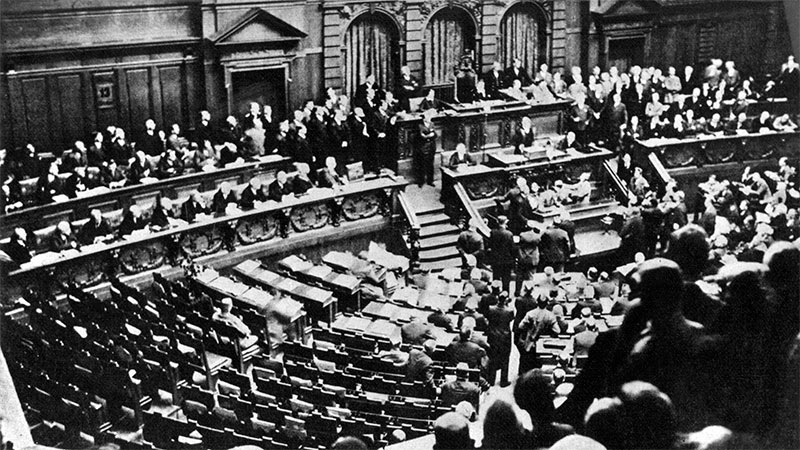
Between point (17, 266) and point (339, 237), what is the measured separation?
6.38 meters

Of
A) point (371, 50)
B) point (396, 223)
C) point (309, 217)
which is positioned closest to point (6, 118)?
point (309, 217)

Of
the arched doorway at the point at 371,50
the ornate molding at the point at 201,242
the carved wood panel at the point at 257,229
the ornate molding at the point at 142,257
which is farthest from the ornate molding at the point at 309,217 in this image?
the arched doorway at the point at 371,50

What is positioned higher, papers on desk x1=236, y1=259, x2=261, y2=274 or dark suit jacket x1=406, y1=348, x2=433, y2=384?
papers on desk x1=236, y1=259, x2=261, y2=274

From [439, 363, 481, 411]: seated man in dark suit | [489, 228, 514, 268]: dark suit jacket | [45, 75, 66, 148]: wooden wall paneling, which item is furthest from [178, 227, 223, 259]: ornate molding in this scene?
[439, 363, 481, 411]: seated man in dark suit

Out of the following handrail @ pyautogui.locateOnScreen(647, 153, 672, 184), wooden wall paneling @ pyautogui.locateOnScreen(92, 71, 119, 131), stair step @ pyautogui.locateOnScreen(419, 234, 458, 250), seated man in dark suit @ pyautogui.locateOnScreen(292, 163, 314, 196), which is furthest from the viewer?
handrail @ pyautogui.locateOnScreen(647, 153, 672, 184)

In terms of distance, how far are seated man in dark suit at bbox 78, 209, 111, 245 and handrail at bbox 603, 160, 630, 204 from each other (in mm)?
11899

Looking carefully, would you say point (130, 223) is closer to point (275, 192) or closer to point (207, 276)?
point (207, 276)

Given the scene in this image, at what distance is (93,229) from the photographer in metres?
14.9

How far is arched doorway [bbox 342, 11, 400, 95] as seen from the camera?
2236 centimetres

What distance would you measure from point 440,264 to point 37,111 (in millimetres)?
9339

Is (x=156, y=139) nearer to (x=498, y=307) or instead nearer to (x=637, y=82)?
(x=498, y=307)

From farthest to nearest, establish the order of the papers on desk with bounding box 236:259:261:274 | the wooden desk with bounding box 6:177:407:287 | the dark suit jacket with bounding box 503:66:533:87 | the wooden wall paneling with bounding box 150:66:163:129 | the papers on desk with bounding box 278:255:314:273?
the dark suit jacket with bounding box 503:66:533:87, the wooden wall paneling with bounding box 150:66:163:129, the papers on desk with bounding box 278:255:314:273, the papers on desk with bounding box 236:259:261:274, the wooden desk with bounding box 6:177:407:287

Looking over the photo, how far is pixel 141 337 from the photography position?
1208cm

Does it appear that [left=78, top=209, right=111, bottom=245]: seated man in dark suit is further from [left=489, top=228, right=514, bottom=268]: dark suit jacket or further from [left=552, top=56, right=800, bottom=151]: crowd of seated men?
[left=552, top=56, right=800, bottom=151]: crowd of seated men
